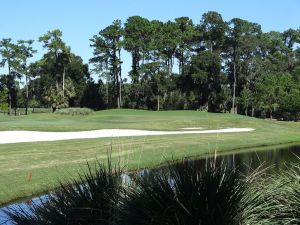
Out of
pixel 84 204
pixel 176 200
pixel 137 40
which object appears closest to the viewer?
pixel 176 200

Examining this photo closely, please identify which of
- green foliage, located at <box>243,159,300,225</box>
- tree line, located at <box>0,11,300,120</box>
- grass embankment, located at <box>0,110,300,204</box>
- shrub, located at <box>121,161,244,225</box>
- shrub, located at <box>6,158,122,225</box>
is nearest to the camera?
shrub, located at <box>121,161,244,225</box>

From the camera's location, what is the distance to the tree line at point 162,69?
87000 millimetres

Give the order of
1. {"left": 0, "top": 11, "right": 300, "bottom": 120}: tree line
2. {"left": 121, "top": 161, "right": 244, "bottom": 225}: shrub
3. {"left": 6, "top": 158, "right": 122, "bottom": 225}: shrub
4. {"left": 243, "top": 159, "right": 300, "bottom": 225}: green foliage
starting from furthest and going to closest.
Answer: {"left": 0, "top": 11, "right": 300, "bottom": 120}: tree line
{"left": 6, "top": 158, "right": 122, "bottom": 225}: shrub
{"left": 243, "top": 159, "right": 300, "bottom": 225}: green foliage
{"left": 121, "top": 161, "right": 244, "bottom": 225}: shrub

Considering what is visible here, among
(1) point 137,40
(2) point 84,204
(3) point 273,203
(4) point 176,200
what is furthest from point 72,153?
(1) point 137,40

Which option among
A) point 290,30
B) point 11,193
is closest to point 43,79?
point 290,30

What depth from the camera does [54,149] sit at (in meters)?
22.0

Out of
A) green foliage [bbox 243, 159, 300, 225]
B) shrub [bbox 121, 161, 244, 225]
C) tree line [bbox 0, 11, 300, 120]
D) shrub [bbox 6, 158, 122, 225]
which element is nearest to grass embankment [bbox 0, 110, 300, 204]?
shrub [bbox 6, 158, 122, 225]

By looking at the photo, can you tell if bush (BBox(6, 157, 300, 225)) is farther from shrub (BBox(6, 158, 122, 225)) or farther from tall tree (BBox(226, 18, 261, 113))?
tall tree (BBox(226, 18, 261, 113))

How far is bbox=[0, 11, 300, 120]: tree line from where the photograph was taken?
8700 cm

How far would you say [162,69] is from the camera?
3526 inches

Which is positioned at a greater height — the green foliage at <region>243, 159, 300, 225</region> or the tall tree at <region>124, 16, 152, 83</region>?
the tall tree at <region>124, 16, 152, 83</region>

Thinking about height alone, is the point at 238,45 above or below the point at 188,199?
above

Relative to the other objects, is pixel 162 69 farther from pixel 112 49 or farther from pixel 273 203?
pixel 273 203

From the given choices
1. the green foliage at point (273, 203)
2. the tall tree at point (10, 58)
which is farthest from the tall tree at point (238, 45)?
the green foliage at point (273, 203)
